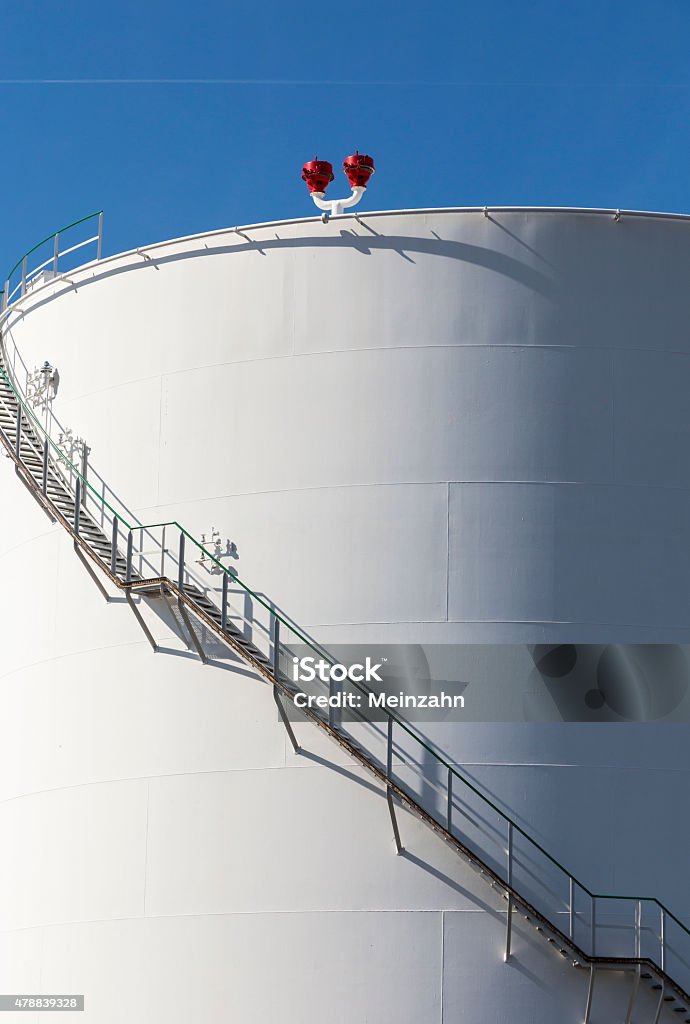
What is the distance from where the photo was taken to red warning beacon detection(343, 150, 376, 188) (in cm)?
2088

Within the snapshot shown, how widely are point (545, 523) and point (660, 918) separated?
5.06 m

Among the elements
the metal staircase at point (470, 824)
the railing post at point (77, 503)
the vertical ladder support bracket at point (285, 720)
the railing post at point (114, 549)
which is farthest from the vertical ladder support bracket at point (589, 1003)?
the railing post at point (77, 503)

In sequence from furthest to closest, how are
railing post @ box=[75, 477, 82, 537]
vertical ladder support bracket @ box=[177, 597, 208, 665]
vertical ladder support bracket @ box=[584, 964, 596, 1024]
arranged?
1. railing post @ box=[75, 477, 82, 537]
2. vertical ladder support bracket @ box=[177, 597, 208, 665]
3. vertical ladder support bracket @ box=[584, 964, 596, 1024]

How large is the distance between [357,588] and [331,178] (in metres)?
6.19

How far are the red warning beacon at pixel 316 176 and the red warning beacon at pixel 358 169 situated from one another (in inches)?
12.0

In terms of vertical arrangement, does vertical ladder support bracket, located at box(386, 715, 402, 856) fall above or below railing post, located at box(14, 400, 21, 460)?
below

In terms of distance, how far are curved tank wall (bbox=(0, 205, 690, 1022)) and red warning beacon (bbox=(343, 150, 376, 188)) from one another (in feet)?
4.34

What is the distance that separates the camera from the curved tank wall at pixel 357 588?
18047mm

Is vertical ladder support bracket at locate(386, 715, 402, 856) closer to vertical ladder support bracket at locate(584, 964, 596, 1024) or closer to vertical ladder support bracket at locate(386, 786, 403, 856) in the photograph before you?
vertical ladder support bracket at locate(386, 786, 403, 856)

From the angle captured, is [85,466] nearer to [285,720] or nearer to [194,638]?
[194,638]

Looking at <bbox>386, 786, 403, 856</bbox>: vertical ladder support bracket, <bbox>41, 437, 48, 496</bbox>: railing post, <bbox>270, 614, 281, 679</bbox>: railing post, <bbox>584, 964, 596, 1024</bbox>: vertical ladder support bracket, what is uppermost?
<bbox>41, 437, 48, 496</bbox>: railing post

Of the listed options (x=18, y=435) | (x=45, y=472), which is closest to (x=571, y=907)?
(x=45, y=472)

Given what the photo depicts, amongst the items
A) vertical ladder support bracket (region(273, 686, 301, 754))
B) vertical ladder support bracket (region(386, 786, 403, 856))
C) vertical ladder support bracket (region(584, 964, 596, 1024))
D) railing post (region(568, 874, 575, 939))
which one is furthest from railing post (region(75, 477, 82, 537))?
vertical ladder support bracket (region(584, 964, 596, 1024))

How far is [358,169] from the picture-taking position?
822 inches
